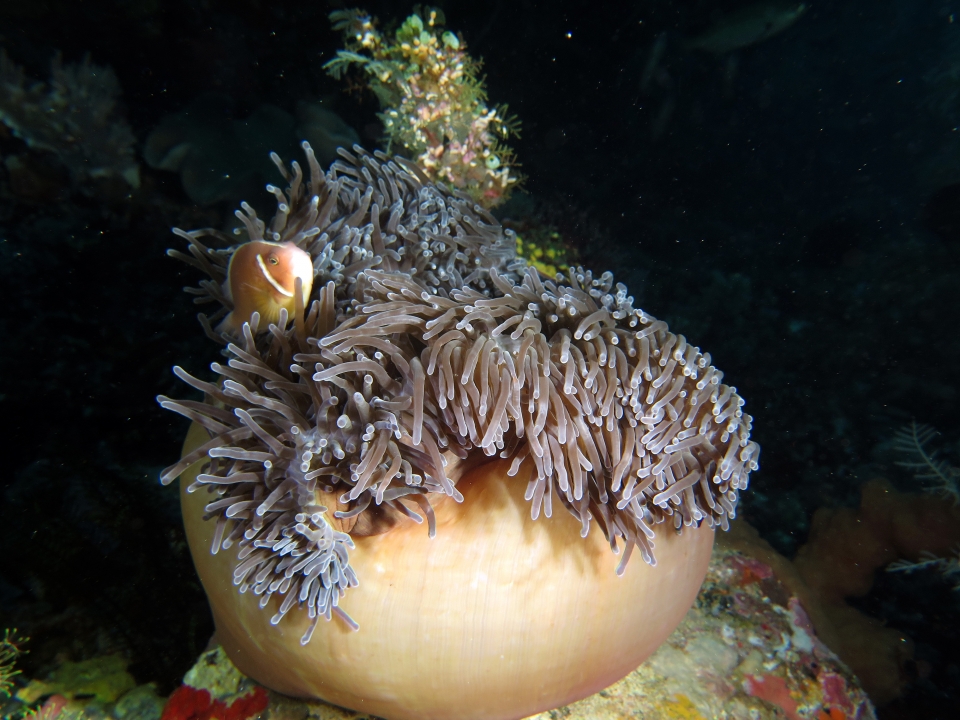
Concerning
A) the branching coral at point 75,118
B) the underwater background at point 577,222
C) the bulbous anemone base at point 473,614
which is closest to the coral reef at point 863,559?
the underwater background at point 577,222

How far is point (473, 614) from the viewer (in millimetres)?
1748

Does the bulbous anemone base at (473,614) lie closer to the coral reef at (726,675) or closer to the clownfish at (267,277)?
the coral reef at (726,675)

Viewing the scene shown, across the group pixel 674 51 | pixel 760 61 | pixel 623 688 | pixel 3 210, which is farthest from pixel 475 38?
pixel 623 688

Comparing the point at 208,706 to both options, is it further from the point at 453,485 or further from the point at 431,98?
the point at 431,98

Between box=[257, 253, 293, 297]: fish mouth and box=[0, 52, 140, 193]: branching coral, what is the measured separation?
7.67ft

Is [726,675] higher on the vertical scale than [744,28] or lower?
lower

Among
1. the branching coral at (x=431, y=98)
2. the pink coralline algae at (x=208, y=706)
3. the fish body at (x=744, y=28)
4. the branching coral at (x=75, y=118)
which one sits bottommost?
the pink coralline algae at (x=208, y=706)

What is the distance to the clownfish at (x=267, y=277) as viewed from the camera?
1.87m

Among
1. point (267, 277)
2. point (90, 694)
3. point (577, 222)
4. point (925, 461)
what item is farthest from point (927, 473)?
point (90, 694)

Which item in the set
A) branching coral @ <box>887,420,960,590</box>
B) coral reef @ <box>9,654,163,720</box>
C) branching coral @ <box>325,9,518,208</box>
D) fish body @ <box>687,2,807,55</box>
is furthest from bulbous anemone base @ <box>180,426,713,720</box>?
fish body @ <box>687,2,807,55</box>

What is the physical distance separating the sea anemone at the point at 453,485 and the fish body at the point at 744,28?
3.55 m

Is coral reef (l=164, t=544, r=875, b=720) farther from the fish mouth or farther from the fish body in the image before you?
the fish body

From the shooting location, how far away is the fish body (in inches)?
165

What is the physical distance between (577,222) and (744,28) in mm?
2340
